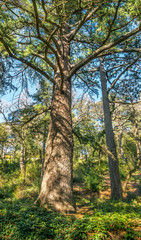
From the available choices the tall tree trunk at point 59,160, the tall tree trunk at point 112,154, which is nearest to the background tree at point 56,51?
the tall tree trunk at point 59,160

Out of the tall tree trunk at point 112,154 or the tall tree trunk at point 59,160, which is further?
the tall tree trunk at point 112,154

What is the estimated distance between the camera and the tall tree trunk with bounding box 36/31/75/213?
9.85 feet

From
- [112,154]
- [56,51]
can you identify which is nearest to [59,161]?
[112,154]

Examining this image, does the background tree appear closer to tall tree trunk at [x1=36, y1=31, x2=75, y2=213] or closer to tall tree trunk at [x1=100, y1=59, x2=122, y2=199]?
tall tree trunk at [x1=36, y1=31, x2=75, y2=213]

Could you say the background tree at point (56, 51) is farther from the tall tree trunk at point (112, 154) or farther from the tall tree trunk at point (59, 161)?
the tall tree trunk at point (112, 154)

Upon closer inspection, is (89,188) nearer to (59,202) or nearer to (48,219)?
(59,202)

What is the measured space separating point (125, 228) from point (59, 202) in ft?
4.59

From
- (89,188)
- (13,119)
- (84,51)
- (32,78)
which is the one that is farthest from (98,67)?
(89,188)

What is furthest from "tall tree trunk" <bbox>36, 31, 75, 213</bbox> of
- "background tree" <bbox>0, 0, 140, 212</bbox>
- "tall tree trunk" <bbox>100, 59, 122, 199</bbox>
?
"tall tree trunk" <bbox>100, 59, 122, 199</bbox>

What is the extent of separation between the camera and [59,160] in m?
3.33

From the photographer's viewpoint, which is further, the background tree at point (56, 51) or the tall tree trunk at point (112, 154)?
the tall tree trunk at point (112, 154)

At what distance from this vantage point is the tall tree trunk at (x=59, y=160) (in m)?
3.00

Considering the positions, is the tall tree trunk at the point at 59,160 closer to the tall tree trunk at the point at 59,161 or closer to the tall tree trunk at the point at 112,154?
the tall tree trunk at the point at 59,161

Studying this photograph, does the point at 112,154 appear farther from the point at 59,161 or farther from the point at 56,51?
the point at 56,51
